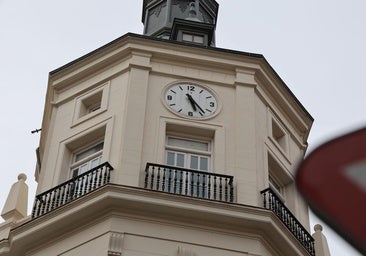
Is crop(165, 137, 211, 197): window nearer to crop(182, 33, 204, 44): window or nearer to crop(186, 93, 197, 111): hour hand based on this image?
crop(186, 93, 197, 111): hour hand

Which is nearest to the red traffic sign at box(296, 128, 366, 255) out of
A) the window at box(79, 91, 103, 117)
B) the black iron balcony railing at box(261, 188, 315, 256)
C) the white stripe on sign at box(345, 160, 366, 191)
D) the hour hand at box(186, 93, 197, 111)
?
the white stripe on sign at box(345, 160, 366, 191)

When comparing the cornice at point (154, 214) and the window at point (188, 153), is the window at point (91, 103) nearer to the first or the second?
the window at point (188, 153)

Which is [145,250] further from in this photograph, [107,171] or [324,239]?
[324,239]

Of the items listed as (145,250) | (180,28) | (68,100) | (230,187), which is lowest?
(145,250)

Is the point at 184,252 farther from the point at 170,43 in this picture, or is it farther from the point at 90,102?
the point at 170,43

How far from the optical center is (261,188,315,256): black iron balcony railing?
15875 mm

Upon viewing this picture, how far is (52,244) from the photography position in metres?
15.0

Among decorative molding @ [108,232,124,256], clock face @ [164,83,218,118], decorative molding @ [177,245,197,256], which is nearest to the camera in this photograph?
decorative molding @ [108,232,124,256]

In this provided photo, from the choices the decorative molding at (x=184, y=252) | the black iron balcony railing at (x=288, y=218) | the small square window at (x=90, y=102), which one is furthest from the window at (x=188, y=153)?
the decorative molding at (x=184, y=252)

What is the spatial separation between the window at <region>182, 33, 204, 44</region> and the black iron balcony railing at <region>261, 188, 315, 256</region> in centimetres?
697

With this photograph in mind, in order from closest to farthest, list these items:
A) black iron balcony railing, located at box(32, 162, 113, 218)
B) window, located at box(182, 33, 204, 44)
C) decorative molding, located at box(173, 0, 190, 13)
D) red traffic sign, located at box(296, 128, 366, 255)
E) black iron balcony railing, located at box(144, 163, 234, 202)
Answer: red traffic sign, located at box(296, 128, 366, 255), black iron balcony railing, located at box(144, 163, 234, 202), black iron balcony railing, located at box(32, 162, 113, 218), window, located at box(182, 33, 204, 44), decorative molding, located at box(173, 0, 190, 13)

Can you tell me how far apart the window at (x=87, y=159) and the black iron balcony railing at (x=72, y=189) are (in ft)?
2.84

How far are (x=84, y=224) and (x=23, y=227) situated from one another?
1.49m

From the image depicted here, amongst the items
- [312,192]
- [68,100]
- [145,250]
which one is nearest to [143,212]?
[145,250]
